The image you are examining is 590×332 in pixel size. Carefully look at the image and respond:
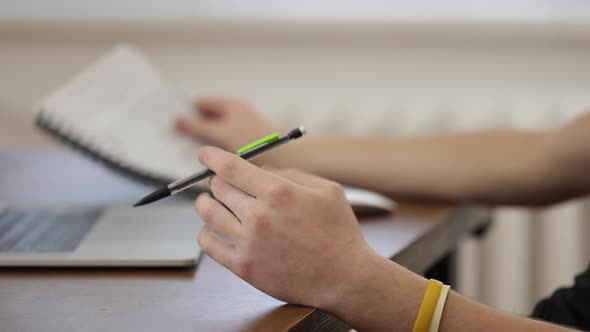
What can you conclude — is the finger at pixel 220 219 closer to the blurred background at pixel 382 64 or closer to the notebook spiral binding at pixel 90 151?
the notebook spiral binding at pixel 90 151

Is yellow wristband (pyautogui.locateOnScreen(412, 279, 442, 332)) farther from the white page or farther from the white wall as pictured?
the white wall

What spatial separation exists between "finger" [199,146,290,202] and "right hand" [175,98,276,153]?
1.50 ft

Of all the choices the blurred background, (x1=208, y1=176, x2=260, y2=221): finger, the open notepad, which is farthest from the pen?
the blurred background

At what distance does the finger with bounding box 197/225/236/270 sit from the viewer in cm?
60

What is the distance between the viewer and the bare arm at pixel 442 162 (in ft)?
3.43

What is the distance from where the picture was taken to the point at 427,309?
1.95 ft

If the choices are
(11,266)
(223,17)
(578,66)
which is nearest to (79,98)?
(11,266)

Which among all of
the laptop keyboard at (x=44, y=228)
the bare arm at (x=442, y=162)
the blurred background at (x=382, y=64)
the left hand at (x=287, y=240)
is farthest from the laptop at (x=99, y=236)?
the blurred background at (x=382, y=64)

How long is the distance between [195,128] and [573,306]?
0.51m

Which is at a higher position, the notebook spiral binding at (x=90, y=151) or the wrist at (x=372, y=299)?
the wrist at (x=372, y=299)

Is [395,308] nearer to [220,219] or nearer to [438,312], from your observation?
[438,312]

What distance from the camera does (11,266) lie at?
672 mm

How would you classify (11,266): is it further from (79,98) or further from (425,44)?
(425,44)

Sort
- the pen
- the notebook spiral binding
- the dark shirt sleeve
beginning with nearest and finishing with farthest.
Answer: the pen
the dark shirt sleeve
the notebook spiral binding
